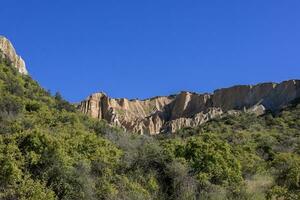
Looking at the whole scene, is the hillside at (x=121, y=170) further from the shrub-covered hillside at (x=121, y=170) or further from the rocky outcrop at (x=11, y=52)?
the rocky outcrop at (x=11, y=52)

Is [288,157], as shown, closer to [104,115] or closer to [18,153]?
[18,153]

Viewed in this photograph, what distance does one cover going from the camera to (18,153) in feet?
89.9

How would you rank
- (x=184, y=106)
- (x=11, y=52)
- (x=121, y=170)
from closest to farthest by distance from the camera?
(x=121, y=170) < (x=11, y=52) < (x=184, y=106)

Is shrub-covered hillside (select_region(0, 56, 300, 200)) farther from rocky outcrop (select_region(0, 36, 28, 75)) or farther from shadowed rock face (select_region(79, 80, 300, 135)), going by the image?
shadowed rock face (select_region(79, 80, 300, 135))

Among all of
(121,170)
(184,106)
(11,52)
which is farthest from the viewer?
(184,106)

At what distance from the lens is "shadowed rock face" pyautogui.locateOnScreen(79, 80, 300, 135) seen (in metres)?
107

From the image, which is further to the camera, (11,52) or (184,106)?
(184,106)

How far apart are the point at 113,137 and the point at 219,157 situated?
64.5 feet

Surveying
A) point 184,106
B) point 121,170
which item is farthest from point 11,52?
point 121,170

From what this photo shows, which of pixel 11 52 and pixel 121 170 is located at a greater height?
pixel 11 52

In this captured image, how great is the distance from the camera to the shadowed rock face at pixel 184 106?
107 metres

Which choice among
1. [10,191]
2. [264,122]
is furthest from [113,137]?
[264,122]

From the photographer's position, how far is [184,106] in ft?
426

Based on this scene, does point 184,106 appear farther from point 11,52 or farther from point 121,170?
point 121,170
